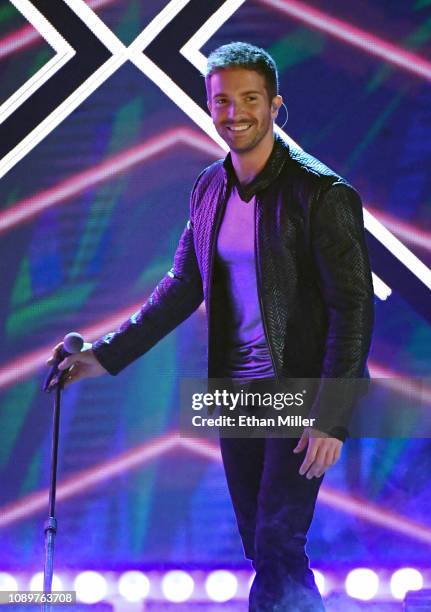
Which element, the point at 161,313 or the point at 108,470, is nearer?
the point at 161,313

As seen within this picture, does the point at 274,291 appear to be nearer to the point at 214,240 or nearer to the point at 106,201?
the point at 214,240

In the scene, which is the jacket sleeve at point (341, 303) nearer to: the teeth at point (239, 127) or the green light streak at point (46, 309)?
the teeth at point (239, 127)

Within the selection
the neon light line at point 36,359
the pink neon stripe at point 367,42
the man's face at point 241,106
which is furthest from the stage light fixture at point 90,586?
the pink neon stripe at point 367,42

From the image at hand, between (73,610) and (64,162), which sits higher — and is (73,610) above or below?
below

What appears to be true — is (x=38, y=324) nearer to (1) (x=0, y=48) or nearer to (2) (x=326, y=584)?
(1) (x=0, y=48)

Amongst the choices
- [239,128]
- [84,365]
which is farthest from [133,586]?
[239,128]

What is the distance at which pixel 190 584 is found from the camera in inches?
123

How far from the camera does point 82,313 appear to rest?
3.23m

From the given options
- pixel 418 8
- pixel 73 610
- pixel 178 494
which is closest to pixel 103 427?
pixel 178 494

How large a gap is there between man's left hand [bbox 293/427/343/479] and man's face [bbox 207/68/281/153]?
27.0 inches

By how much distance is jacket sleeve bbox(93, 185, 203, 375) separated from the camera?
8.14 feet

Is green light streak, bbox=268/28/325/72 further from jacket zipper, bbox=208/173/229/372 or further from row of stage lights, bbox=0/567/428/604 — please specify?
row of stage lights, bbox=0/567/428/604

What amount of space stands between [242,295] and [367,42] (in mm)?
1301

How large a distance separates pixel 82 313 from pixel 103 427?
38cm
